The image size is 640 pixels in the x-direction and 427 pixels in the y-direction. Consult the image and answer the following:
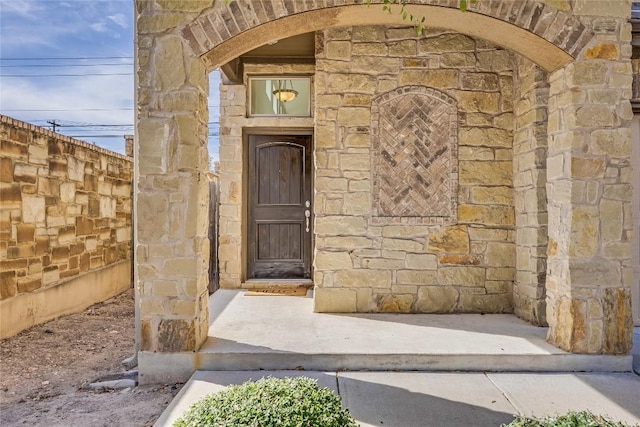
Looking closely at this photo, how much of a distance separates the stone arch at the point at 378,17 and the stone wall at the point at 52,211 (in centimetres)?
238

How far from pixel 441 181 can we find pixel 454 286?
1.08 metres

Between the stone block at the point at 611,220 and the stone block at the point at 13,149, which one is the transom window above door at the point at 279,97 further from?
the stone block at the point at 611,220

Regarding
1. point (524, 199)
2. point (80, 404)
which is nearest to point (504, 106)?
point (524, 199)

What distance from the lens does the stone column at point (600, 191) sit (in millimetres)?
2996

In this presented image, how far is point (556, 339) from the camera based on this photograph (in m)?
3.13

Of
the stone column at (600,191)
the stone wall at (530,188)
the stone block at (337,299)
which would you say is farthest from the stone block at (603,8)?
the stone block at (337,299)

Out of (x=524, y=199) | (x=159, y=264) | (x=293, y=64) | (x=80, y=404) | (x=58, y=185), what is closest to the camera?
(x=80, y=404)

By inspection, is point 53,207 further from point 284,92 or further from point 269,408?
point 269,408

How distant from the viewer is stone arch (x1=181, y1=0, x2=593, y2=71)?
2.92 metres

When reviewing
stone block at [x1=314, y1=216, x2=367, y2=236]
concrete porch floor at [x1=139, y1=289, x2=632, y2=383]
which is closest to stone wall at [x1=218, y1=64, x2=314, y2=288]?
stone block at [x1=314, y1=216, x2=367, y2=236]

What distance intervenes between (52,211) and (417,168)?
160 inches

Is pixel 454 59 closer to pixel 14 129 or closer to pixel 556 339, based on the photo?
pixel 556 339

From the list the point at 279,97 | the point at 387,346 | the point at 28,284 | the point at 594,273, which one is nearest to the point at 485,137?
the point at 594,273

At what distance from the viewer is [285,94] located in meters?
5.45
